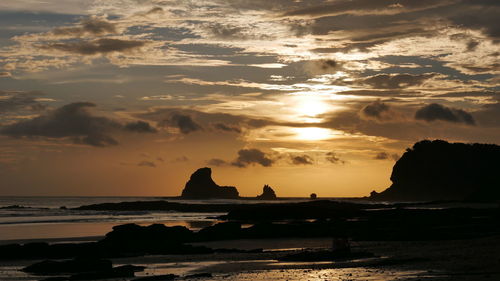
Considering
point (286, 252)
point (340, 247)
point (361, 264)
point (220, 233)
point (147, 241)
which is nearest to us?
point (361, 264)

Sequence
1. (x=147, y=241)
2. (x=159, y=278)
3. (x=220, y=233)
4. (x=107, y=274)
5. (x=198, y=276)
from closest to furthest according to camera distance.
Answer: (x=159, y=278), (x=198, y=276), (x=107, y=274), (x=147, y=241), (x=220, y=233)

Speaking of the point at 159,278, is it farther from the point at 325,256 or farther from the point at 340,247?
the point at 340,247

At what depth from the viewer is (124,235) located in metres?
48.7

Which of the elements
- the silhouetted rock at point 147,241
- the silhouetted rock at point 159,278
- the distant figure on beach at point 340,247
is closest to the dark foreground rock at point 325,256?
the distant figure on beach at point 340,247

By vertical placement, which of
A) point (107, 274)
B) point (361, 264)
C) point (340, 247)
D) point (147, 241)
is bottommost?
point (361, 264)

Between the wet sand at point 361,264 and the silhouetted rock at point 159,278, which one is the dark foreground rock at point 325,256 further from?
the silhouetted rock at point 159,278

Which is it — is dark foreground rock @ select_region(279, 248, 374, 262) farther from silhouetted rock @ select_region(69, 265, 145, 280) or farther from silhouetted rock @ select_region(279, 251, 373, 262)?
silhouetted rock @ select_region(69, 265, 145, 280)

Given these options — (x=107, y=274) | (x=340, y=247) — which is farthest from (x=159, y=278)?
(x=340, y=247)

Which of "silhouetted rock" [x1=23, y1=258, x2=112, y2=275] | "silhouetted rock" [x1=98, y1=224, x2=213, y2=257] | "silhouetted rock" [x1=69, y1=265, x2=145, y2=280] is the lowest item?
"silhouetted rock" [x1=69, y1=265, x2=145, y2=280]

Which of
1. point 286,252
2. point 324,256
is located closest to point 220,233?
point 286,252

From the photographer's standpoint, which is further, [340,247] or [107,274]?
[340,247]

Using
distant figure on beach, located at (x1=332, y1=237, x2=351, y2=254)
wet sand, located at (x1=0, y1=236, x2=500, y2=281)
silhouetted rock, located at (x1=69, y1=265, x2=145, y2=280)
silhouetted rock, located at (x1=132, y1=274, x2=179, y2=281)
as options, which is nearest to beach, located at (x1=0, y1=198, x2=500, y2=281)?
wet sand, located at (x1=0, y1=236, x2=500, y2=281)

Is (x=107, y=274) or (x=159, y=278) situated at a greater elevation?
(x=107, y=274)

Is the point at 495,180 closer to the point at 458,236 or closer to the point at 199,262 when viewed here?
the point at 458,236
